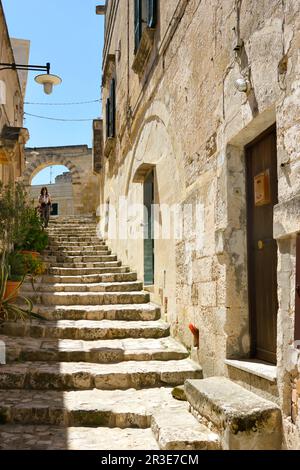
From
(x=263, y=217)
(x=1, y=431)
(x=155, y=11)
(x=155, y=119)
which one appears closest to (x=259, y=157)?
(x=263, y=217)

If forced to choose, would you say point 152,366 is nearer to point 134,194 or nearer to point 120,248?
point 134,194

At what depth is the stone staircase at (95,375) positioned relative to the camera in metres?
3.27

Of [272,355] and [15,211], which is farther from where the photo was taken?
[15,211]

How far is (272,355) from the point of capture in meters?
3.22

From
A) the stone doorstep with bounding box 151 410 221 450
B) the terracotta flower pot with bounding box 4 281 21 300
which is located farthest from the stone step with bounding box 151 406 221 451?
the terracotta flower pot with bounding box 4 281 21 300

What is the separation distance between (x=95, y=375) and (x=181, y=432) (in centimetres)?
146

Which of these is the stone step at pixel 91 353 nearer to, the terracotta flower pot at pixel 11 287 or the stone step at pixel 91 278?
the terracotta flower pot at pixel 11 287

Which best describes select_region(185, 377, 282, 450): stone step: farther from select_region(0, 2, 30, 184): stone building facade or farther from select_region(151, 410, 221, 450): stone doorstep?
select_region(0, 2, 30, 184): stone building facade

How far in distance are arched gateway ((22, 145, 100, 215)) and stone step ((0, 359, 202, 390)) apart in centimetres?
1601

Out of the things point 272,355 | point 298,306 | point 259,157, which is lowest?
point 272,355

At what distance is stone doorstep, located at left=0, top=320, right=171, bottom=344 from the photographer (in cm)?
545

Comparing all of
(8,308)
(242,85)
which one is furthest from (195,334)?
(8,308)

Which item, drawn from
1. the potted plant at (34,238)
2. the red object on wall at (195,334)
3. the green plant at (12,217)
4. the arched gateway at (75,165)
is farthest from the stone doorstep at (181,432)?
the arched gateway at (75,165)
